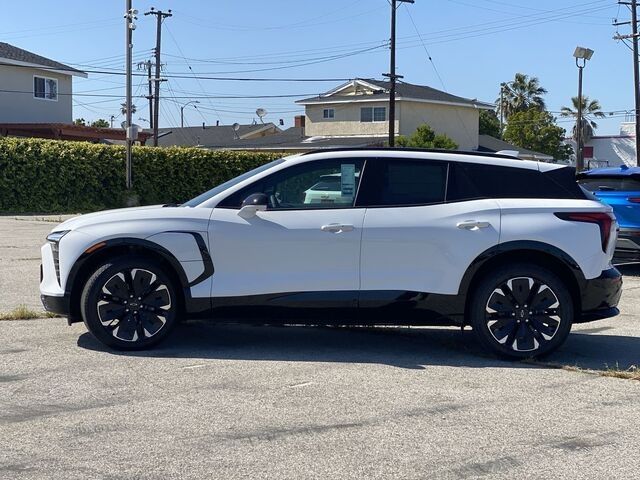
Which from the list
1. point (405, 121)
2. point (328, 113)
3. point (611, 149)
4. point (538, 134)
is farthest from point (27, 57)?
point (611, 149)

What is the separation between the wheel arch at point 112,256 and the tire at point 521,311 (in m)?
2.46

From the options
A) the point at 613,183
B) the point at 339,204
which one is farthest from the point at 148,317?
A: the point at 613,183

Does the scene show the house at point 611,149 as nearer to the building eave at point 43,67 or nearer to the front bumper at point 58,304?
the building eave at point 43,67

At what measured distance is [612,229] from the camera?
6.91 m

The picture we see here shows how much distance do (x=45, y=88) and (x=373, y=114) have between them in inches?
831

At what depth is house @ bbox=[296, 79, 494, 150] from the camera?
51.4 meters

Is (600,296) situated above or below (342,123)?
below

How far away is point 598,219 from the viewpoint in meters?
6.82

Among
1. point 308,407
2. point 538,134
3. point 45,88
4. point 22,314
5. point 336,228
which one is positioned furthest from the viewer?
point 538,134

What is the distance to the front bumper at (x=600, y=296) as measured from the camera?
683 centimetres

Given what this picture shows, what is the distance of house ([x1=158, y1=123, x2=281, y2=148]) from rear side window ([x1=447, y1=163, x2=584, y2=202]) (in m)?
60.1

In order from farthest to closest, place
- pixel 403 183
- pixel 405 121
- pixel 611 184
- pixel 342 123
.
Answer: pixel 342 123, pixel 405 121, pixel 611 184, pixel 403 183

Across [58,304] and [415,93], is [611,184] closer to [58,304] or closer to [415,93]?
[58,304]

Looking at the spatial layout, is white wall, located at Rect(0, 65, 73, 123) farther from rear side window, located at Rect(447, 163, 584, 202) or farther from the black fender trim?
rear side window, located at Rect(447, 163, 584, 202)
